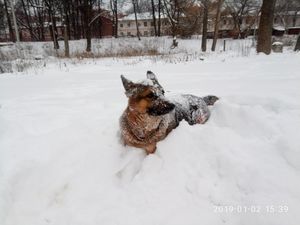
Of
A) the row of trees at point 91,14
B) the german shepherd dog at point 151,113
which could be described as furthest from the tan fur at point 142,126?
the row of trees at point 91,14

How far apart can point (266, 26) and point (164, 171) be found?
8439 millimetres

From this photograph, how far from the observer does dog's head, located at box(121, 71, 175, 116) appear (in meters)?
2.04

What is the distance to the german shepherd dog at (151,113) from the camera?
2.06 m

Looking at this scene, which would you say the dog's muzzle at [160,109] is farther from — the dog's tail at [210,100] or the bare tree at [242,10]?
the bare tree at [242,10]

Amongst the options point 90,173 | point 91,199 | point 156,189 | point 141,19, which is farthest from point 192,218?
point 141,19

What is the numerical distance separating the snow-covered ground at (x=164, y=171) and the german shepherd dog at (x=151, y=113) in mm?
112

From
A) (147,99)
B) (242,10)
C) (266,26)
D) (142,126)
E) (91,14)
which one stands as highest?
(242,10)

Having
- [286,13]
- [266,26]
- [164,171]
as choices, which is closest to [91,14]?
[266,26]

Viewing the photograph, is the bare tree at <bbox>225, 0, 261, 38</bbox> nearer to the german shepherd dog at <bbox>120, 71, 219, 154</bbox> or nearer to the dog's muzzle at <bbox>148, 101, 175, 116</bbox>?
the german shepherd dog at <bbox>120, 71, 219, 154</bbox>

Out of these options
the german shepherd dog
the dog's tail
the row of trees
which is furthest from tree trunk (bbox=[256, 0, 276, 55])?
the row of trees

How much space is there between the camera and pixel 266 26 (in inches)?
340

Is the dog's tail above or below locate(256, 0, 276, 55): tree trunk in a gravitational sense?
below

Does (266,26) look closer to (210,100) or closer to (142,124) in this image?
(210,100)

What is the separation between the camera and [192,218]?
1.82 m
